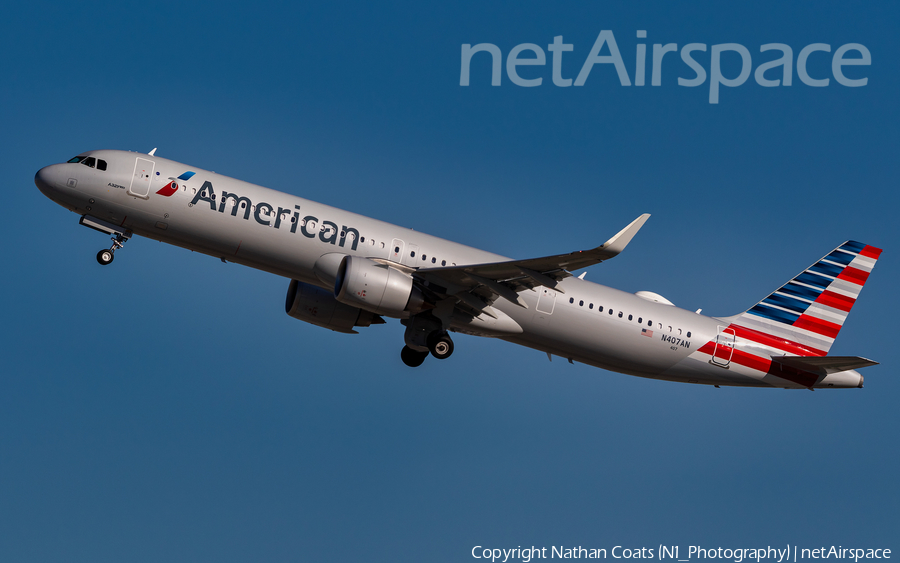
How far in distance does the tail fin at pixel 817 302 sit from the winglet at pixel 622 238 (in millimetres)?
12727

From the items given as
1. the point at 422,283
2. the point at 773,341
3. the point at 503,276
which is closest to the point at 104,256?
the point at 422,283

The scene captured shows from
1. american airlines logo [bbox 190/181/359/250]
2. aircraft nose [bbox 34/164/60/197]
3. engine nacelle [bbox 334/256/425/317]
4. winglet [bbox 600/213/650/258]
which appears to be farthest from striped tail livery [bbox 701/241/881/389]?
aircraft nose [bbox 34/164/60/197]

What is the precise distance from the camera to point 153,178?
31.8m

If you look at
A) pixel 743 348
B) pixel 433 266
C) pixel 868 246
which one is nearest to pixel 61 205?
pixel 433 266

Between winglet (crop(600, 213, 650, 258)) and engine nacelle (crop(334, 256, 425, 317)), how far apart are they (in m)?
7.56

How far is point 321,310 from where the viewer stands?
36.9 metres

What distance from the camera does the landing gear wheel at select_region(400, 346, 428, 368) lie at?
36.7 m

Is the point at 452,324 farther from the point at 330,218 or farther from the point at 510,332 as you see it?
the point at 330,218

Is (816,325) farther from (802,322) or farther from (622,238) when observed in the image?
(622,238)

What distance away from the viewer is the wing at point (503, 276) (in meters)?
28.4

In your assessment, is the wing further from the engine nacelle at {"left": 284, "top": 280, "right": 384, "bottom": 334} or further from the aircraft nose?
the aircraft nose

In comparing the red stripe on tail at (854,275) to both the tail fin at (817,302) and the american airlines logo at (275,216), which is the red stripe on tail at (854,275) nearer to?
the tail fin at (817,302)

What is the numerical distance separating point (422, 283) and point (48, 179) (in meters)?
13.8

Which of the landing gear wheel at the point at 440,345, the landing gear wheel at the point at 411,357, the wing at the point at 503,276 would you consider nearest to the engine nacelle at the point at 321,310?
the landing gear wheel at the point at 411,357
